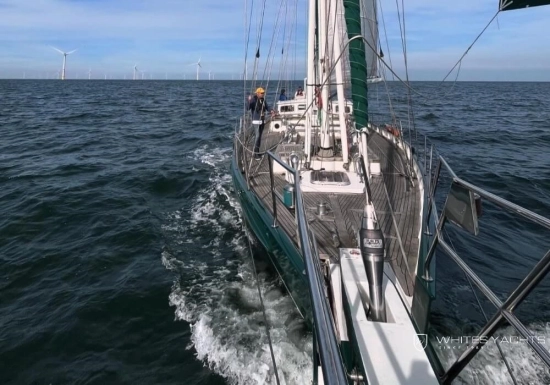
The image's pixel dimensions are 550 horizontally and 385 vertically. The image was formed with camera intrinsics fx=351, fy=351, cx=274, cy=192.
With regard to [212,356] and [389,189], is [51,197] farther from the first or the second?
[389,189]

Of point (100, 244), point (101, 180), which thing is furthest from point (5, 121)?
point (100, 244)

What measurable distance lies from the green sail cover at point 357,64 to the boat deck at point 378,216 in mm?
1250

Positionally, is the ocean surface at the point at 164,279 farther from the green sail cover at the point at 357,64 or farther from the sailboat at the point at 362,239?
the green sail cover at the point at 357,64

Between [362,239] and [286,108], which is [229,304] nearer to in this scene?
[362,239]

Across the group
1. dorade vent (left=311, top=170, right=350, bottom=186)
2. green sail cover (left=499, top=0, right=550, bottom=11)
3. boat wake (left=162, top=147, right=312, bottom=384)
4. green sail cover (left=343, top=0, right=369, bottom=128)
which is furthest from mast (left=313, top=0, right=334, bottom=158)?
green sail cover (left=499, top=0, right=550, bottom=11)

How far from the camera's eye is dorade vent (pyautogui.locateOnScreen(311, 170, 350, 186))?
256 inches

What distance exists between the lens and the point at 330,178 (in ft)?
21.9

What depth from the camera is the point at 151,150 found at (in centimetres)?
1594

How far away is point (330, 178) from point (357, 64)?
2198 millimetres

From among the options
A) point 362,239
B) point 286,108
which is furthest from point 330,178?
point 286,108

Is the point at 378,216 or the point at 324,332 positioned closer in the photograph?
the point at 324,332

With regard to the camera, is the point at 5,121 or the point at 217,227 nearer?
the point at 217,227

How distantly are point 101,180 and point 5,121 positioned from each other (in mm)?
16716

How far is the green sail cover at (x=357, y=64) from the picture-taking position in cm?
509
